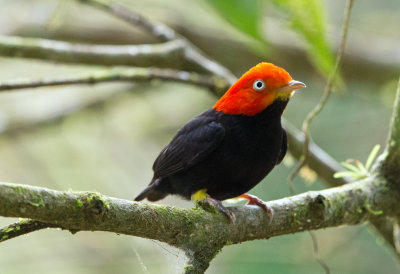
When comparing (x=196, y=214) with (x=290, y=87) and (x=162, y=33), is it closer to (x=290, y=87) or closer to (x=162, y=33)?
(x=290, y=87)

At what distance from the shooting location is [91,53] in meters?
4.60

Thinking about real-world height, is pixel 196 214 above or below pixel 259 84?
below

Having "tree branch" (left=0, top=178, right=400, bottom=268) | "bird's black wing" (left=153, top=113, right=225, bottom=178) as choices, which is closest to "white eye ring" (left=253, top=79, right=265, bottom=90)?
"bird's black wing" (left=153, top=113, right=225, bottom=178)

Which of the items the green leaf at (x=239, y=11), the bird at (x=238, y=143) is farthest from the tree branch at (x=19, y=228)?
the bird at (x=238, y=143)

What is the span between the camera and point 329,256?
6.09m

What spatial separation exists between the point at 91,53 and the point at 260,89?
1.70 meters

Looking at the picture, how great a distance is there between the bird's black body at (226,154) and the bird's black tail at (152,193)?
0.24 m

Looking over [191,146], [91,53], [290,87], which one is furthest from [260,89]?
[91,53]

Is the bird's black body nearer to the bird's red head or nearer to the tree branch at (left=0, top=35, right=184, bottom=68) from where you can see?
the bird's red head

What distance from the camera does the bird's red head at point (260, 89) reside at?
11.6ft

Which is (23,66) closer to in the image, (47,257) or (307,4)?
(47,257)

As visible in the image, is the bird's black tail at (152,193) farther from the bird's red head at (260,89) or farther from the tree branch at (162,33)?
the tree branch at (162,33)

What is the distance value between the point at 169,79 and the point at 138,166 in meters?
3.94

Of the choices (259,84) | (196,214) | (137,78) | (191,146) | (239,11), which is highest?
(239,11)
